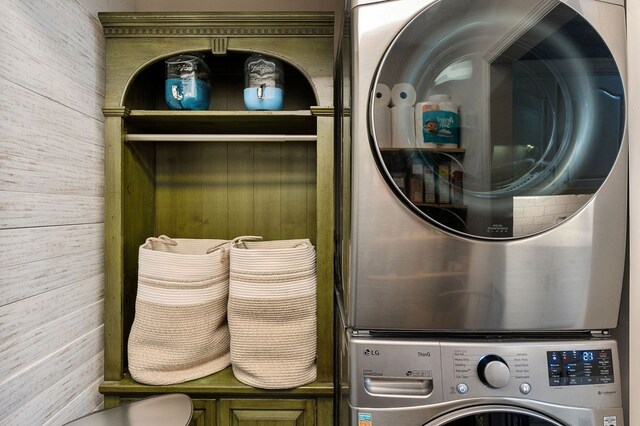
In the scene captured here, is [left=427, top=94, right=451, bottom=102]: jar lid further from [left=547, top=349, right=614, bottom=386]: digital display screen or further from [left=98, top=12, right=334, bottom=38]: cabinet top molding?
[left=547, top=349, right=614, bottom=386]: digital display screen

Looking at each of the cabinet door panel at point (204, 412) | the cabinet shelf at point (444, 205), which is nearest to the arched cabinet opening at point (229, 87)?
the cabinet shelf at point (444, 205)

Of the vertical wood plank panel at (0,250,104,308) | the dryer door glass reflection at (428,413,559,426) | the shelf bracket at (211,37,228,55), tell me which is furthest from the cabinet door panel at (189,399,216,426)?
the shelf bracket at (211,37,228,55)

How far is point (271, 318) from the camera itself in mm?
1206

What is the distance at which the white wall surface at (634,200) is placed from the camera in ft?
2.88

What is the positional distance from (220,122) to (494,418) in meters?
1.33

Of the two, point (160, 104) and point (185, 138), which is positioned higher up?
point (160, 104)

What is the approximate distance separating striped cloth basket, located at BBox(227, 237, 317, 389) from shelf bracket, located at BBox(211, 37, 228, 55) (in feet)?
2.46

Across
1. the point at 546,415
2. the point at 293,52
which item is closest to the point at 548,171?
the point at 546,415

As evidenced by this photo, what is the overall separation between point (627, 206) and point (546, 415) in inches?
22.9

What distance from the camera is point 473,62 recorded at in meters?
0.87

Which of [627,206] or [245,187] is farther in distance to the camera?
[245,187]

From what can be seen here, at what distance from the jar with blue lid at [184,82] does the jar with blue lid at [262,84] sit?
0.65 ft

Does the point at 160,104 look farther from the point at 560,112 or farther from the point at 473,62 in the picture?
the point at 560,112

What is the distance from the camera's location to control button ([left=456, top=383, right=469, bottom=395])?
2.81 ft
